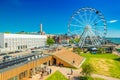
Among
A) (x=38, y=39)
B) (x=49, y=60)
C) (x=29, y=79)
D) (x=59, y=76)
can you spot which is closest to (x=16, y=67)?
(x=29, y=79)

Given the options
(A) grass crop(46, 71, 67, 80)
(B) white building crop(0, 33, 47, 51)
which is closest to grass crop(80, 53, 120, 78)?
(A) grass crop(46, 71, 67, 80)

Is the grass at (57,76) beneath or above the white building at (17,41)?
beneath

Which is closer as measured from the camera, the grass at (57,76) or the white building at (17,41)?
the grass at (57,76)

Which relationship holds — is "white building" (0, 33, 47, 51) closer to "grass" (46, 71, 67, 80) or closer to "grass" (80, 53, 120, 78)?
"grass" (80, 53, 120, 78)

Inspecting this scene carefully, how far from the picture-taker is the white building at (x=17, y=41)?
3216 inches

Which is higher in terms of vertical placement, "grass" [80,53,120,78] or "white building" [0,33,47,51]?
"white building" [0,33,47,51]

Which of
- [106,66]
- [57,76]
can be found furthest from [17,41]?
[57,76]

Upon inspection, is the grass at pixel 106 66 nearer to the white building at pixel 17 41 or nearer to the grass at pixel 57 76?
the grass at pixel 57 76

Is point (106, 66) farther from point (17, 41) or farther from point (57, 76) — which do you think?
point (17, 41)

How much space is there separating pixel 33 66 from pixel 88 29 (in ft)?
140

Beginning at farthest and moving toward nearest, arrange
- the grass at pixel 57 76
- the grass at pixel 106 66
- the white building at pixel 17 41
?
the white building at pixel 17 41, the grass at pixel 106 66, the grass at pixel 57 76

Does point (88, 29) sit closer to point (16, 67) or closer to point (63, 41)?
point (16, 67)

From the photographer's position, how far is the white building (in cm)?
8169

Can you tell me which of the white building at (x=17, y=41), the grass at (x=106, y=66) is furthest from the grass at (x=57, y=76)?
the white building at (x=17, y=41)
